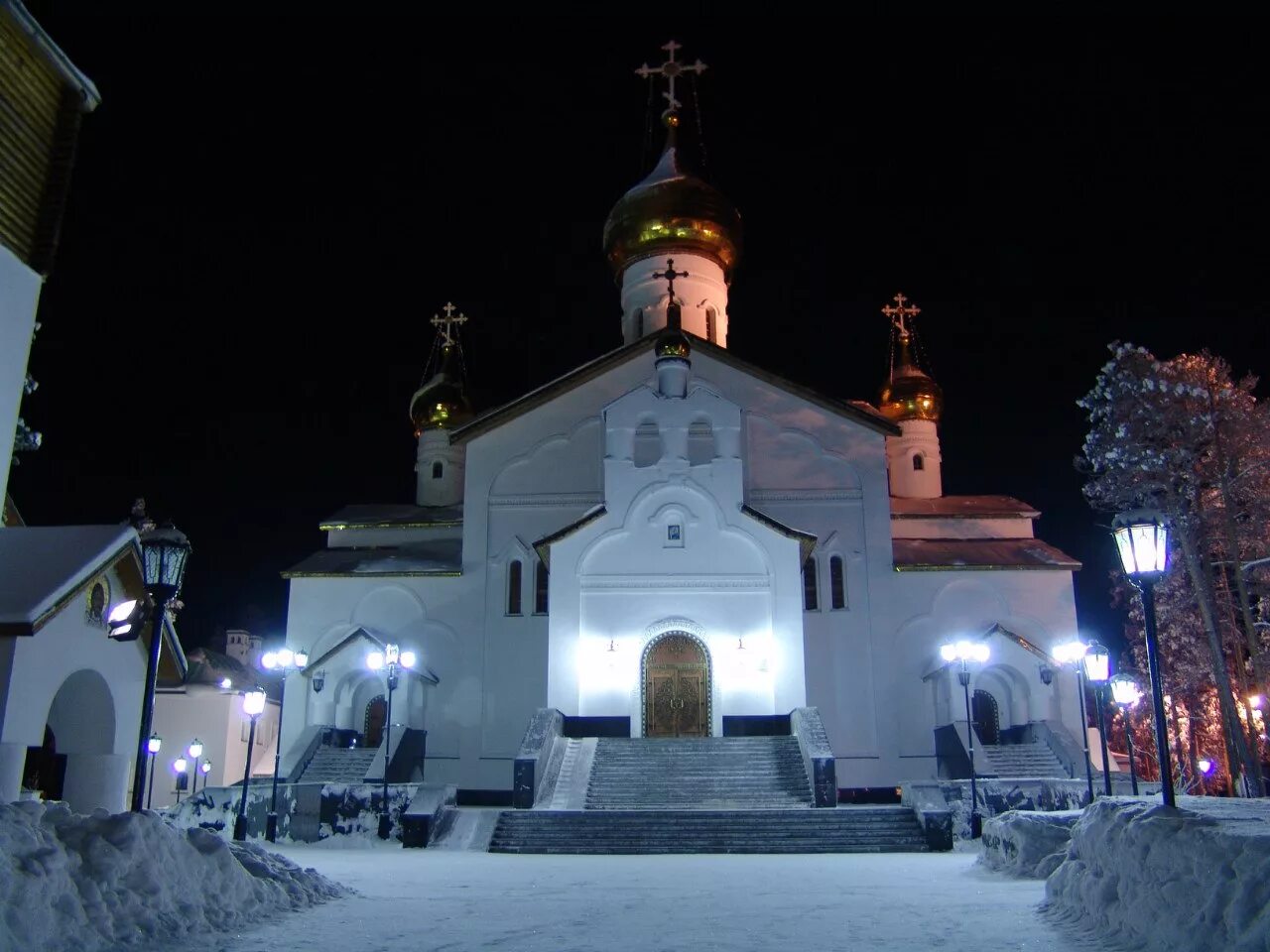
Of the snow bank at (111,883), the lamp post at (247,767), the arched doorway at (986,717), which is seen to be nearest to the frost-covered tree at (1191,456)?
the arched doorway at (986,717)

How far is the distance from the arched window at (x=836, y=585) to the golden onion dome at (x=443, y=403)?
36.0 feet

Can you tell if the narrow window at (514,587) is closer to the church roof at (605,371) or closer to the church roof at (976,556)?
the church roof at (605,371)

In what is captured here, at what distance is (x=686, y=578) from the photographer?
70.9 ft

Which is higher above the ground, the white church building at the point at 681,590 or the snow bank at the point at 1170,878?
the white church building at the point at 681,590

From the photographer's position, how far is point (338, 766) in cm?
2194

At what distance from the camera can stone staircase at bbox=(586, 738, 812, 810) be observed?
56.4ft

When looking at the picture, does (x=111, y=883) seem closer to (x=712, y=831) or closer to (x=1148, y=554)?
(x=1148, y=554)

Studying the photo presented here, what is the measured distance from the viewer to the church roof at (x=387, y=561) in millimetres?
24500

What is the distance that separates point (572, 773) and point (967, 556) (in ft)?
34.0

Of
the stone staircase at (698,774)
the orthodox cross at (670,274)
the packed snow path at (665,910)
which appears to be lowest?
the packed snow path at (665,910)

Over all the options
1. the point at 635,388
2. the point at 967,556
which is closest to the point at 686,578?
the point at 635,388

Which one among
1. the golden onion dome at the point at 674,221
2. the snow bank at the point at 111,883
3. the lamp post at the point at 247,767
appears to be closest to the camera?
the snow bank at the point at 111,883

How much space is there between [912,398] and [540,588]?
11897 mm

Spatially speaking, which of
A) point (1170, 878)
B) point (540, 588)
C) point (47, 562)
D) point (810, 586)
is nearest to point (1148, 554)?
point (1170, 878)
